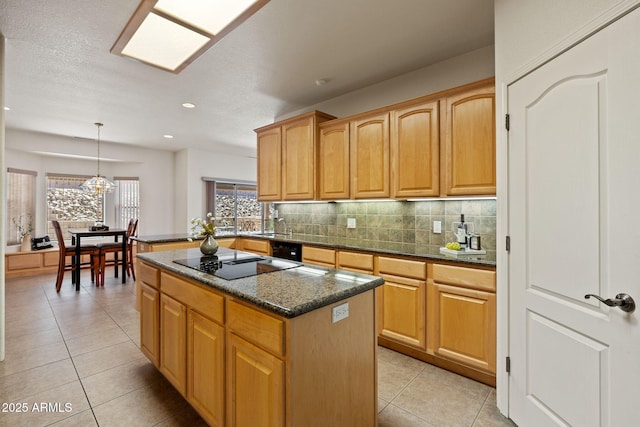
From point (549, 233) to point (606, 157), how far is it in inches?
17.1

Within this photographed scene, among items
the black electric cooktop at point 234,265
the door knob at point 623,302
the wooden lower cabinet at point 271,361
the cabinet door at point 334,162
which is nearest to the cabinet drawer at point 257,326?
the wooden lower cabinet at point 271,361

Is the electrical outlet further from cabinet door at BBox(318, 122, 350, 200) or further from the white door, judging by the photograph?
cabinet door at BBox(318, 122, 350, 200)

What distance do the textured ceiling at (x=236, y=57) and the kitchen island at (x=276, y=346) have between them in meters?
1.88

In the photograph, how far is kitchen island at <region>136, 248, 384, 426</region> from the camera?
1138 millimetres

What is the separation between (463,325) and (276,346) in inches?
64.5

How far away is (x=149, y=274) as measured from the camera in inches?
84.3

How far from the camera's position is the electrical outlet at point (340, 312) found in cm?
128

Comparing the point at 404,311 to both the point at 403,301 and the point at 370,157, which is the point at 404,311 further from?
the point at 370,157

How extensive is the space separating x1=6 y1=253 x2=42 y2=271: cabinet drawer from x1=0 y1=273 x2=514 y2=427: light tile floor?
10.1ft

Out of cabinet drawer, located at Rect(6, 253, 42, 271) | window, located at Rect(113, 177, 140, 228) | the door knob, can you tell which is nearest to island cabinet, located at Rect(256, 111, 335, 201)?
the door knob

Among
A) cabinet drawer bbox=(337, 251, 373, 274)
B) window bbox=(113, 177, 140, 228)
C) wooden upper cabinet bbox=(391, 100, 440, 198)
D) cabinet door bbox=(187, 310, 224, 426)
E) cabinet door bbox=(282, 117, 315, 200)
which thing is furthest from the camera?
window bbox=(113, 177, 140, 228)

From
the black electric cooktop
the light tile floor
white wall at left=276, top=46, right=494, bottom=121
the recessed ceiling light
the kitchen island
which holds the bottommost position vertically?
the light tile floor

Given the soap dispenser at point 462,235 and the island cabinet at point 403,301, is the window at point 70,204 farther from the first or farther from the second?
the soap dispenser at point 462,235

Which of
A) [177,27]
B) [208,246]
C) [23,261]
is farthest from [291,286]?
[23,261]
